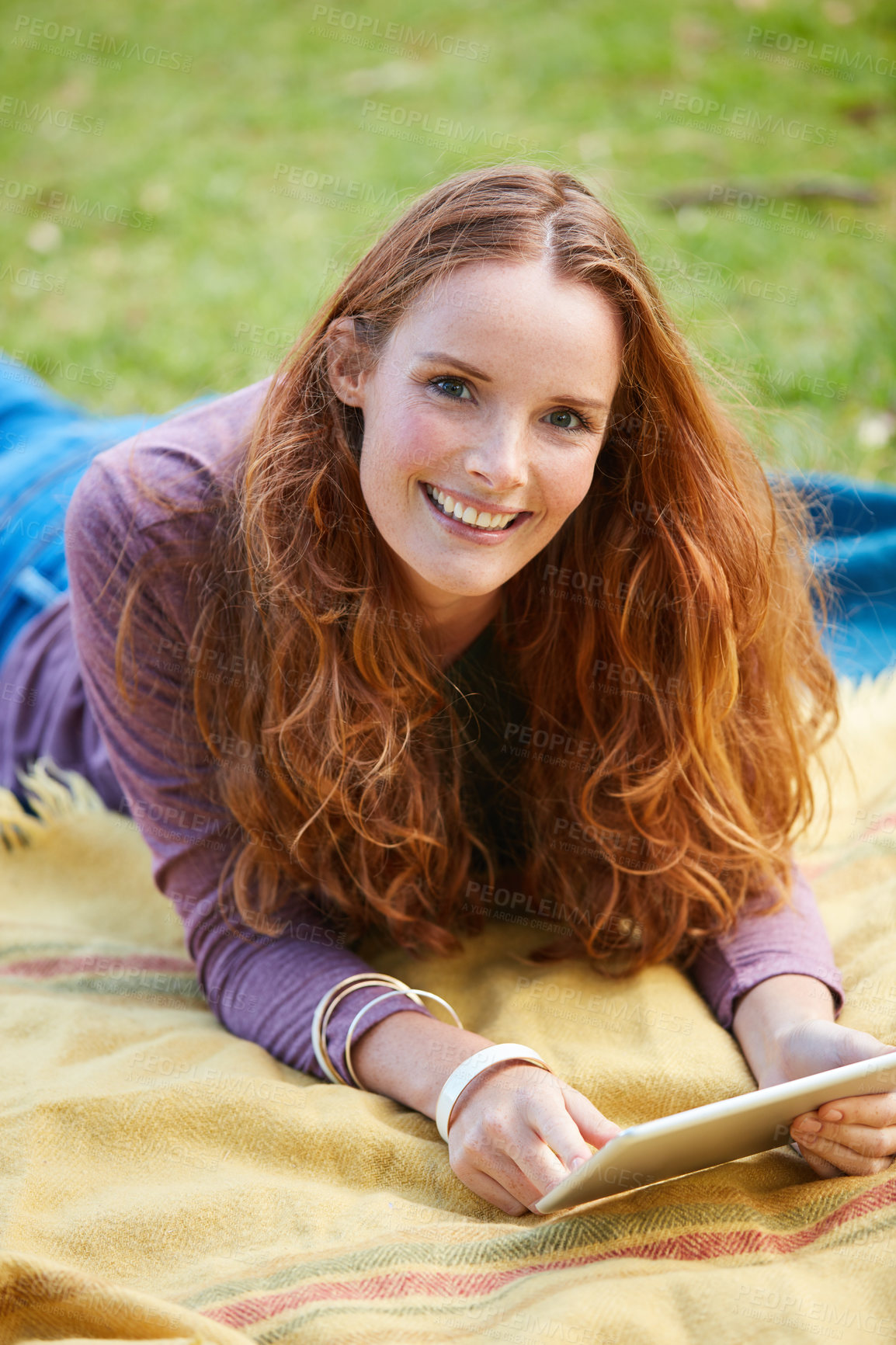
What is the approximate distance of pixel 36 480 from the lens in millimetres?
2408

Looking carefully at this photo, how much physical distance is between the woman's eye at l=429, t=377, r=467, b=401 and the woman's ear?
13 cm

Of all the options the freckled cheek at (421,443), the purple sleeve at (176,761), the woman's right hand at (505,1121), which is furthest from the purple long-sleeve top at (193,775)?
the freckled cheek at (421,443)

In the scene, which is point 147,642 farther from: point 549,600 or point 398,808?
point 549,600

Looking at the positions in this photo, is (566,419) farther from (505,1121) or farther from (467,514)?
(505,1121)

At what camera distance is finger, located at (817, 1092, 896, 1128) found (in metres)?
1.27

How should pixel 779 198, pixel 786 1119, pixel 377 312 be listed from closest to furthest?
pixel 786 1119 → pixel 377 312 → pixel 779 198

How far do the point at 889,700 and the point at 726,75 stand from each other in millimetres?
3577

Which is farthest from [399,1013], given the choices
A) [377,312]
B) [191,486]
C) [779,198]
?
[779,198]

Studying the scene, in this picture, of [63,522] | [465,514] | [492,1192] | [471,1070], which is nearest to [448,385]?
[465,514]

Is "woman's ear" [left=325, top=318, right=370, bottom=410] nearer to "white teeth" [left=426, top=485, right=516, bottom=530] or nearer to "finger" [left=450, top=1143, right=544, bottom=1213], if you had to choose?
"white teeth" [left=426, top=485, right=516, bottom=530]

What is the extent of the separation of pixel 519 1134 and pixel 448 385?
84 centimetres

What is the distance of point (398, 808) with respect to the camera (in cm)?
165

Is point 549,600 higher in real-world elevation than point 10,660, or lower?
higher

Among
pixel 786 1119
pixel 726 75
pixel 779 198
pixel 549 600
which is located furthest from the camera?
pixel 726 75
